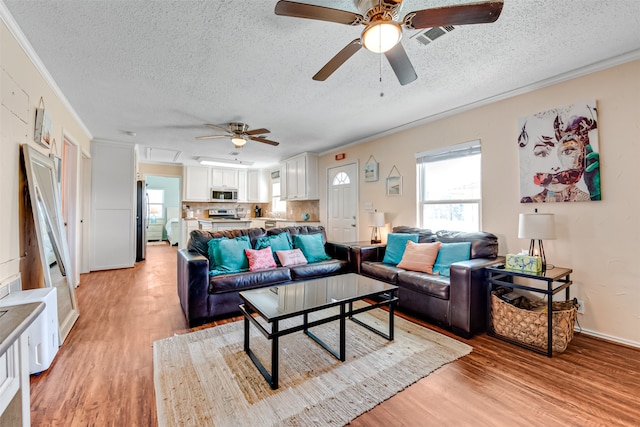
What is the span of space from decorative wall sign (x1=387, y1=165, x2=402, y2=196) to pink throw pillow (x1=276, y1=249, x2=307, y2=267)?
1822mm

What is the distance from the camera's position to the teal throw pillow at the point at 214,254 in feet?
10.0

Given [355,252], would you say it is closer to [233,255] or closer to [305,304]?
[233,255]

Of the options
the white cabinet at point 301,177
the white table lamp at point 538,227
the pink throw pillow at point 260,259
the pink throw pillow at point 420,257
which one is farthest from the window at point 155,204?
the white table lamp at point 538,227

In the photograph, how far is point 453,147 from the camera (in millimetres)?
3529

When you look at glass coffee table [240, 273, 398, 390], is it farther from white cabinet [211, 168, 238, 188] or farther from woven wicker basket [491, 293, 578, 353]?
white cabinet [211, 168, 238, 188]

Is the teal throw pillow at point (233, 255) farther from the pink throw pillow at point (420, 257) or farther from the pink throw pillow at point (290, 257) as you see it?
the pink throw pillow at point (420, 257)

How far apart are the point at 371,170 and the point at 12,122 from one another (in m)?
4.12

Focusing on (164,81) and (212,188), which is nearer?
(164,81)

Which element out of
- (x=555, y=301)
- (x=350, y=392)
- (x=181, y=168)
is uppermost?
(x=181, y=168)

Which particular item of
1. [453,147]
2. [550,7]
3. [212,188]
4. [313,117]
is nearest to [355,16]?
[550,7]

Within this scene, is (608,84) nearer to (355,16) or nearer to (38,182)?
(355,16)

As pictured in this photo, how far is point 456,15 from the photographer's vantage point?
4.61 feet

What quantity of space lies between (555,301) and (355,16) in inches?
116

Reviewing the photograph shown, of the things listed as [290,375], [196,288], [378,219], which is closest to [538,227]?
[378,219]
